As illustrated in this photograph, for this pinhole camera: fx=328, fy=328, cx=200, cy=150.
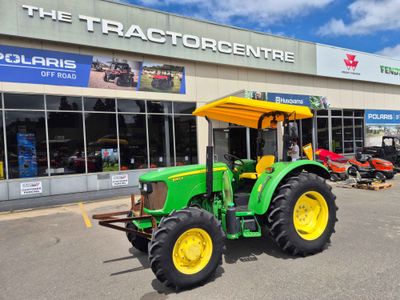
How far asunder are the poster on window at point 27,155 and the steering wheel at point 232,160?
7243 millimetres

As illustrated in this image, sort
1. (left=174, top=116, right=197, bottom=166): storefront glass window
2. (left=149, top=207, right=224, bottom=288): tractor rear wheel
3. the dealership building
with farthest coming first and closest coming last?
1. (left=174, top=116, right=197, bottom=166): storefront glass window
2. the dealership building
3. (left=149, top=207, right=224, bottom=288): tractor rear wheel

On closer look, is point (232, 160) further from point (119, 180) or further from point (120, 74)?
point (120, 74)

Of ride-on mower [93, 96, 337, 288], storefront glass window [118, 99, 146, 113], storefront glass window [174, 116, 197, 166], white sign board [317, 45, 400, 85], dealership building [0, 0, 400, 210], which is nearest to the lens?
ride-on mower [93, 96, 337, 288]

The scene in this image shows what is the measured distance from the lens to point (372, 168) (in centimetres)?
1223

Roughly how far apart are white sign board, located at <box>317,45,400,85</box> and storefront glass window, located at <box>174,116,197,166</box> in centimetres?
770

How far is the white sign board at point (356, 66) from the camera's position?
16.7 meters

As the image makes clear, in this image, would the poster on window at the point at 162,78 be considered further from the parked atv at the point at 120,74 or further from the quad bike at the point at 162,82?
the parked atv at the point at 120,74

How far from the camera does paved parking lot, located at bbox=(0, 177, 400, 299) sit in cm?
369

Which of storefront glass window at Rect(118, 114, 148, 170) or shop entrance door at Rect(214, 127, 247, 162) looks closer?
storefront glass window at Rect(118, 114, 148, 170)

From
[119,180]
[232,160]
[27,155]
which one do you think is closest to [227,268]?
[232,160]

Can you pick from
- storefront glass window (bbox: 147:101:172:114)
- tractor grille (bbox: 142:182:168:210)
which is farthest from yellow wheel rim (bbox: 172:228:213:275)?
storefront glass window (bbox: 147:101:172:114)

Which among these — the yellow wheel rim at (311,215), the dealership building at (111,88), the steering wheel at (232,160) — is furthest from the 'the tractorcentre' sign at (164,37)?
the yellow wheel rim at (311,215)

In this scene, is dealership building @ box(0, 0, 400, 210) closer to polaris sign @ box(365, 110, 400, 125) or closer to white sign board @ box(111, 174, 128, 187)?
white sign board @ box(111, 174, 128, 187)

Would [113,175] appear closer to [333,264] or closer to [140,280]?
[140,280]
